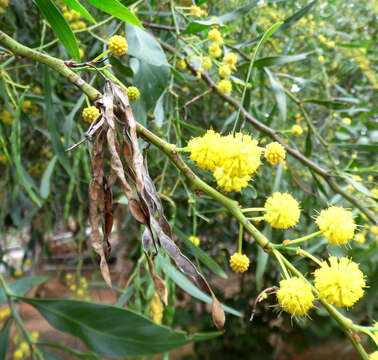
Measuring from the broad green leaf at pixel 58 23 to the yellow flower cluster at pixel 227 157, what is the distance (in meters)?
0.25

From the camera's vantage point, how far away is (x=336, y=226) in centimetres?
55

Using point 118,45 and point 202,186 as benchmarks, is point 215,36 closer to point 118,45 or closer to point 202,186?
point 118,45

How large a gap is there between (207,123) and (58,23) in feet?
3.83

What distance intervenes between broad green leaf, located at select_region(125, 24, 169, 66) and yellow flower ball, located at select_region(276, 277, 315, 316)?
0.44 meters

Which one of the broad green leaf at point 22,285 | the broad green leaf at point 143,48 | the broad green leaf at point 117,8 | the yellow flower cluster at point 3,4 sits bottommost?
the broad green leaf at point 22,285

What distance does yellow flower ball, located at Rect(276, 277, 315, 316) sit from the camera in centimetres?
51

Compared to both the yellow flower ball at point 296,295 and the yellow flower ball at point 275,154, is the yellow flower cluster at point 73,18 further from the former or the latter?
the yellow flower ball at point 296,295

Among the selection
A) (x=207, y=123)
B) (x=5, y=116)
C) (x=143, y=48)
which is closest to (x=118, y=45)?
(x=143, y=48)

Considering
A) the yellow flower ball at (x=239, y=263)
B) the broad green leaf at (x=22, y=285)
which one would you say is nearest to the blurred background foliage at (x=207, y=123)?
the yellow flower ball at (x=239, y=263)

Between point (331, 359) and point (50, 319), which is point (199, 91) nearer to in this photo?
point (50, 319)

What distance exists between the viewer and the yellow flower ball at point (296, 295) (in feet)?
1.68

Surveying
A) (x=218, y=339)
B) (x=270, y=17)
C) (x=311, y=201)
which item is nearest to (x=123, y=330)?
(x=311, y=201)

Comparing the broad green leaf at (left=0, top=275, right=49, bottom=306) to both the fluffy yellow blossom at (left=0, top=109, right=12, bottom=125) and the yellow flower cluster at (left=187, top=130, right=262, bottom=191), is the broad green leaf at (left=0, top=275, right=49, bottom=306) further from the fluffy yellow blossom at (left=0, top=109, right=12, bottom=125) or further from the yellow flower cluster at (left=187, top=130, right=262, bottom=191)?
the yellow flower cluster at (left=187, top=130, right=262, bottom=191)

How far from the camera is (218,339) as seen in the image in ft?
8.68
